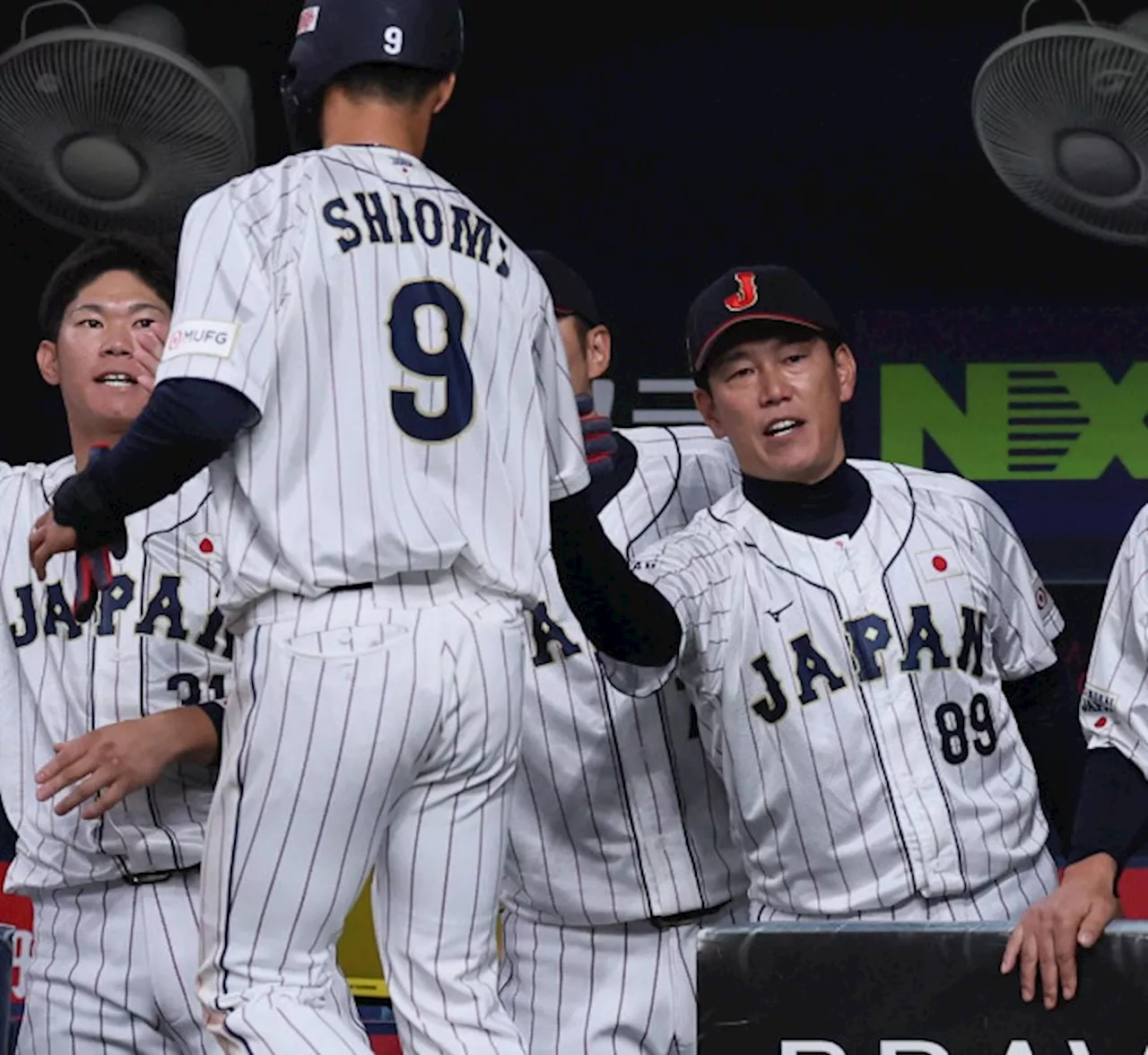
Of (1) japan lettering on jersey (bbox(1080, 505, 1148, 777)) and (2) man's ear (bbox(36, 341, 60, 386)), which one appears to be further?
(2) man's ear (bbox(36, 341, 60, 386))

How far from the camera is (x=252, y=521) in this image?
2123 millimetres

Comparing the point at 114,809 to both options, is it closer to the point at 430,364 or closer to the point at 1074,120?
the point at 430,364

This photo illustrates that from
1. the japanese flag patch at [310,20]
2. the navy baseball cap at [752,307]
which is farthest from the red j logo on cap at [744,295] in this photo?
the japanese flag patch at [310,20]

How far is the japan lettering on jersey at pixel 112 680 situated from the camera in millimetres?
2727

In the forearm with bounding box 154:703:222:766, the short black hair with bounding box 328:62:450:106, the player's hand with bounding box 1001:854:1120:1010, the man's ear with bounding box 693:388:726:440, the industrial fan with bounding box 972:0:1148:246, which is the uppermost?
the industrial fan with bounding box 972:0:1148:246

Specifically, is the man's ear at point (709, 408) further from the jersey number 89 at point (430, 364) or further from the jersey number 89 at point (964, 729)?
the jersey number 89 at point (430, 364)

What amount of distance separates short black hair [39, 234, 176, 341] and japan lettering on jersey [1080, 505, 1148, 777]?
3.99 ft

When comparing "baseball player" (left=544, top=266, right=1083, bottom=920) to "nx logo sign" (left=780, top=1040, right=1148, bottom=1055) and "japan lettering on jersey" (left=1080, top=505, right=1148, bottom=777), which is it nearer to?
"japan lettering on jersey" (left=1080, top=505, right=1148, bottom=777)

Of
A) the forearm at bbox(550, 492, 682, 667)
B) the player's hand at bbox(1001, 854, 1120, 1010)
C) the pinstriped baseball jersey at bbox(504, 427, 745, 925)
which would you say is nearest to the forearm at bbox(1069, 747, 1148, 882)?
the player's hand at bbox(1001, 854, 1120, 1010)

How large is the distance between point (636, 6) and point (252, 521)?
1.94m

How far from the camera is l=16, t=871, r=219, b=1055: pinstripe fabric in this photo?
2.71 m

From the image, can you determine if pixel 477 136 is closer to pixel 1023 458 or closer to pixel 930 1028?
pixel 1023 458

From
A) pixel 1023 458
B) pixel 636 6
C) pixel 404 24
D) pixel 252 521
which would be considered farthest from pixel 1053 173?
pixel 252 521

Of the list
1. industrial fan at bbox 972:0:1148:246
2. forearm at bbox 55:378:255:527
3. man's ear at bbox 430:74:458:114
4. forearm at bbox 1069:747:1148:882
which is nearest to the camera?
forearm at bbox 55:378:255:527
